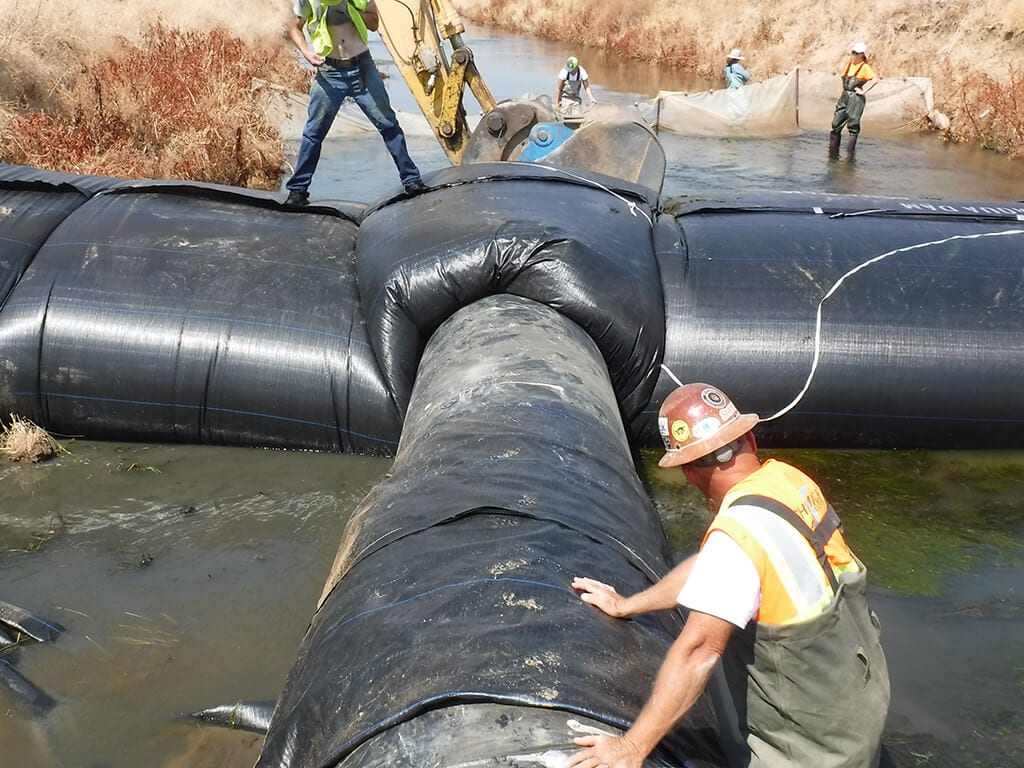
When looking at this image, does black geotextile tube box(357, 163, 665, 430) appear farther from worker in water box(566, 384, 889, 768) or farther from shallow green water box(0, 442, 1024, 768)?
worker in water box(566, 384, 889, 768)

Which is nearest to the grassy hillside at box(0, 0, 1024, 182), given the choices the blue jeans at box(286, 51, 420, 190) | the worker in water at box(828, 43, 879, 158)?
the worker in water at box(828, 43, 879, 158)

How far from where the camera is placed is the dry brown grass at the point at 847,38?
49.7ft

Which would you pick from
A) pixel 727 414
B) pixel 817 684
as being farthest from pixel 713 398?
pixel 817 684

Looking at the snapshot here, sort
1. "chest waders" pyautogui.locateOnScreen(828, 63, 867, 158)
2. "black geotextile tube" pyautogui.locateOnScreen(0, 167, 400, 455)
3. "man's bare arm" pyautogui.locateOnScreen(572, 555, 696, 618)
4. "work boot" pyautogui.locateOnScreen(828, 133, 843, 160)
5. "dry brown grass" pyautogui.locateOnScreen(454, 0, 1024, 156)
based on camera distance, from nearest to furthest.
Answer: "man's bare arm" pyautogui.locateOnScreen(572, 555, 696, 618), "black geotextile tube" pyautogui.locateOnScreen(0, 167, 400, 455), "chest waders" pyautogui.locateOnScreen(828, 63, 867, 158), "work boot" pyautogui.locateOnScreen(828, 133, 843, 160), "dry brown grass" pyautogui.locateOnScreen(454, 0, 1024, 156)

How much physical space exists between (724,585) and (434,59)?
25.0ft

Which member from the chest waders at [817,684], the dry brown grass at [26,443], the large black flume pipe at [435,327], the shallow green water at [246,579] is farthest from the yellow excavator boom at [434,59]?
the chest waders at [817,684]

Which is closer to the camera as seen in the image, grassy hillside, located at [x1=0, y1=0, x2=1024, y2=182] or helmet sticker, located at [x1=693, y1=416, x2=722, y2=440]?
helmet sticker, located at [x1=693, y1=416, x2=722, y2=440]

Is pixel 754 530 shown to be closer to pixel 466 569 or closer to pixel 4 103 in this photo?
pixel 466 569

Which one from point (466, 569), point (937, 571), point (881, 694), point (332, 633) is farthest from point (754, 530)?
point (937, 571)

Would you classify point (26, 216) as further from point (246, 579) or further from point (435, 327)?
point (246, 579)

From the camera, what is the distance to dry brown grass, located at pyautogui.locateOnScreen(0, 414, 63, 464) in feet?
16.9

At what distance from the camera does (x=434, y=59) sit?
8766 mm

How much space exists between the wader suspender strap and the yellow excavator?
6.66 meters

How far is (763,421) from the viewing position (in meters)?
5.42
